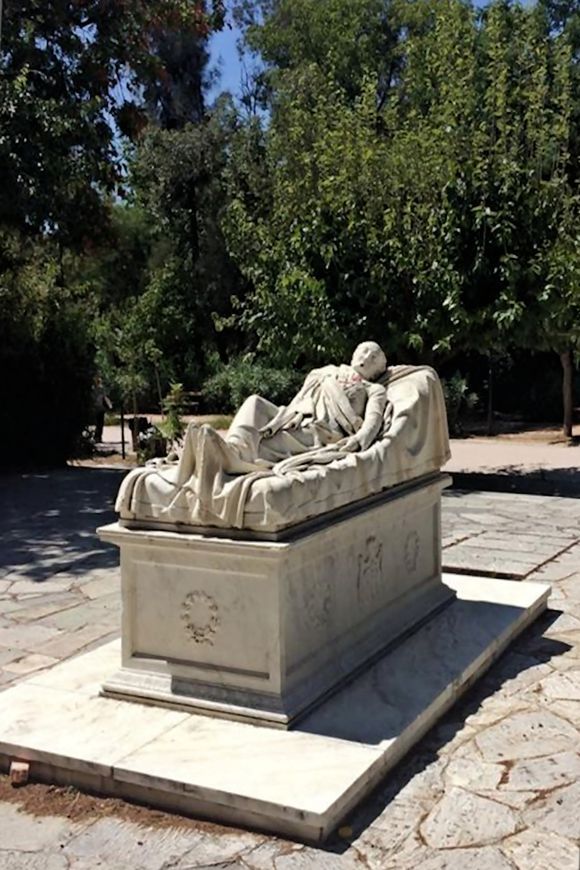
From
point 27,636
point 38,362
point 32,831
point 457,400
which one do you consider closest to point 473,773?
point 32,831

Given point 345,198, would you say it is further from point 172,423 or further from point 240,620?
point 240,620

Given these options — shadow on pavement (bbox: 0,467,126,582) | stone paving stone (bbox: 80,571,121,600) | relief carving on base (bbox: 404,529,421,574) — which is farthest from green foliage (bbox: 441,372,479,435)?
relief carving on base (bbox: 404,529,421,574)

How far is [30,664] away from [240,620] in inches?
58.2

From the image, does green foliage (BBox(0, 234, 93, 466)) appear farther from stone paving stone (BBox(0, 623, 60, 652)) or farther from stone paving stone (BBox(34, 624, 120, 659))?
stone paving stone (BBox(34, 624, 120, 659))

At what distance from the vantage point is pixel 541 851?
2865mm

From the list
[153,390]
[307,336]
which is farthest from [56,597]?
[153,390]

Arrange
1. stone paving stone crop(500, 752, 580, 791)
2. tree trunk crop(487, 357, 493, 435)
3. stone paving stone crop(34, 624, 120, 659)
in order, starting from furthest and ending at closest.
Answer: tree trunk crop(487, 357, 493, 435)
stone paving stone crop(34, 624, 120, 659)
stone paving stone crop(500, 752, 580, 791)

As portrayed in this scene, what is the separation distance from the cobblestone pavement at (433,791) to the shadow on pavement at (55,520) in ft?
1.71

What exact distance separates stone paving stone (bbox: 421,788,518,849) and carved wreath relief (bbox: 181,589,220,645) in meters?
1.12

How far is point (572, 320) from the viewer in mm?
9703

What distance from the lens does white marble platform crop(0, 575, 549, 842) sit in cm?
309

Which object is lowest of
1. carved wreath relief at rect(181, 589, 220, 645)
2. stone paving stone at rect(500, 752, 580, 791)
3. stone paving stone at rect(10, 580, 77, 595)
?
stone paving stone at rect(500, 752, 580, 791)

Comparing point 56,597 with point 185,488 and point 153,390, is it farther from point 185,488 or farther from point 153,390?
point 153,390

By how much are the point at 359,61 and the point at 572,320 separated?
14713mm
